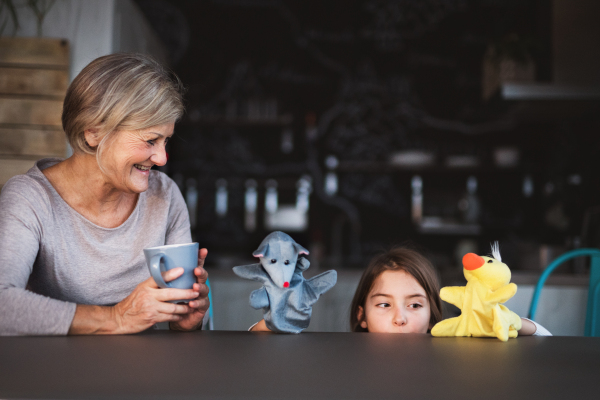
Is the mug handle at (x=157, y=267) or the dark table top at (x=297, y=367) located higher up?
the mug handle at (x=157, y=267)

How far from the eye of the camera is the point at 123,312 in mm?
726

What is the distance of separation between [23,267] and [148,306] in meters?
0.26

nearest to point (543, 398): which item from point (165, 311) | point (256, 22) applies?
point (165, 311)

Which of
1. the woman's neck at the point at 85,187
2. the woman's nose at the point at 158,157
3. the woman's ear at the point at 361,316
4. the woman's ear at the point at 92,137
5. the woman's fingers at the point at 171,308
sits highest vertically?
the woman's ear at the point at 92,137

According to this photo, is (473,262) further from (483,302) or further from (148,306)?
(148,306)

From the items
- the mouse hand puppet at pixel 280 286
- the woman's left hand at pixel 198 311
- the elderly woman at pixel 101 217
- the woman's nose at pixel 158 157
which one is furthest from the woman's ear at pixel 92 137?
the mouse hand puppet at pixel 280 286

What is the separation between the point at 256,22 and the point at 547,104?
7.11 ft

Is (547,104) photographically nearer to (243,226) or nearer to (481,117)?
(481,117)

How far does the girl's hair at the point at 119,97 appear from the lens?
2.86 feet

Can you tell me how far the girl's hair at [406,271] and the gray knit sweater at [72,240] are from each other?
1.42 ft

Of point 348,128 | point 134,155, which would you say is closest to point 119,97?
point 134,155

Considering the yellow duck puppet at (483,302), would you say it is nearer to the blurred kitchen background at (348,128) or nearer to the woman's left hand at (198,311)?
the woman's left hand at (198,311)

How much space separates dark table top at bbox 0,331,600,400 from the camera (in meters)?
0.42

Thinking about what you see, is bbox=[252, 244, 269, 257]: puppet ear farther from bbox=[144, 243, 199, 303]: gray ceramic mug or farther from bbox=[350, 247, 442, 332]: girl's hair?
bbox=[350, 247, 442, 332]: girl's hair
